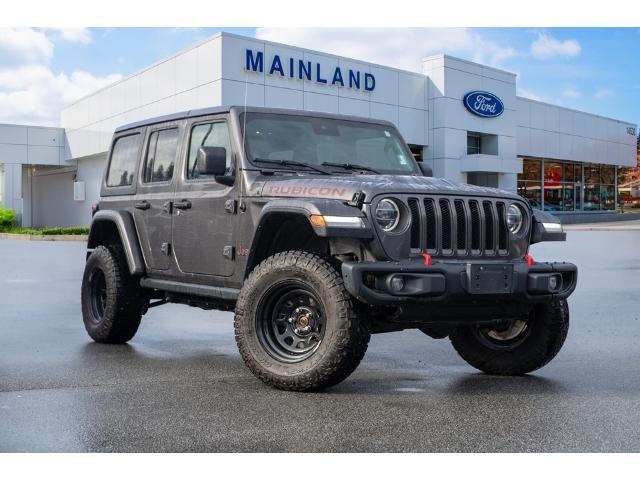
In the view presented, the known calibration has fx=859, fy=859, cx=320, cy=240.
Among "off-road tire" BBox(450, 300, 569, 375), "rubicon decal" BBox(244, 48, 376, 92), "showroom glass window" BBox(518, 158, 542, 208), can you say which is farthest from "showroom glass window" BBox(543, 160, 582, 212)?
"off-road tire" BBox(450, 300, 569, 375)

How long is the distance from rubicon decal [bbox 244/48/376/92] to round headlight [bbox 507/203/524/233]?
3075 cm

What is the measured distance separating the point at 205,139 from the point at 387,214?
86.0 inches

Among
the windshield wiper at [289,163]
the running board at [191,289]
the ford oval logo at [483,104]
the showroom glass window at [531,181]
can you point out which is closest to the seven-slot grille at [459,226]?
the windshield wiper at [289,163]

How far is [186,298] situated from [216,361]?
62 cm

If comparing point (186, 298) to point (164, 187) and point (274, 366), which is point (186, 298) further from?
point (274, 366)

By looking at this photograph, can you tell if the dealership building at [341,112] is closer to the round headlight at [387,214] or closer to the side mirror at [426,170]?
the side mirror at [426,170]

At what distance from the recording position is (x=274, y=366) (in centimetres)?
590

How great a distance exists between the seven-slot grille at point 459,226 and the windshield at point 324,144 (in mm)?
1259

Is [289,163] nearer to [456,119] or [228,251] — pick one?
[228,251]

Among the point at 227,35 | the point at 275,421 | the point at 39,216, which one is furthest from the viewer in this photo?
the point at 39,216

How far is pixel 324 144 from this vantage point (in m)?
7.17

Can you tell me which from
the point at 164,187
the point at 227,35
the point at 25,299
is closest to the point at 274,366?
the point at 164,187

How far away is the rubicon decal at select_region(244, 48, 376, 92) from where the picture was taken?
3659 cm

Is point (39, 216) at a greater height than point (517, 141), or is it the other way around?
point (517, 141)
